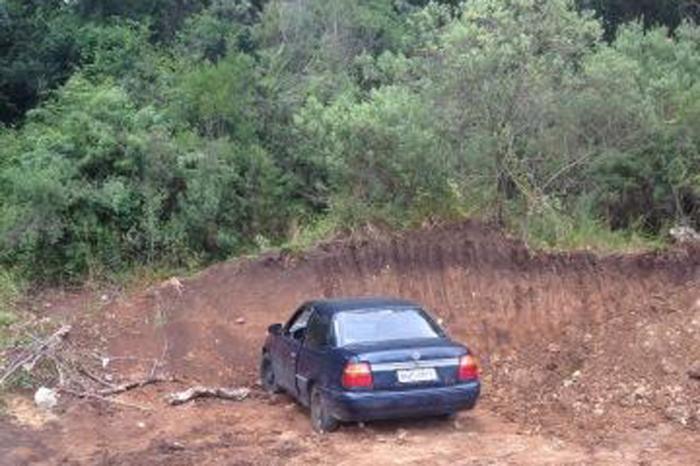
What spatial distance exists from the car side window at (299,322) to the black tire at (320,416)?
111 cm

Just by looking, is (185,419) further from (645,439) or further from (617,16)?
(617,16)

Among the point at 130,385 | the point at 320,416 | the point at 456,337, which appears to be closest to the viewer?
the point at 320,416

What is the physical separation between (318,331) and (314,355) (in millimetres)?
353

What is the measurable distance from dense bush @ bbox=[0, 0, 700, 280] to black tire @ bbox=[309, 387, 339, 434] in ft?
19.5

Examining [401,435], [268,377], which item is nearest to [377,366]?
[401,435]

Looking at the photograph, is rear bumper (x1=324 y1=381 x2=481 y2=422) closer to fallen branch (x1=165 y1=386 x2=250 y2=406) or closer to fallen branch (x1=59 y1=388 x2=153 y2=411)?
fallen branch (x1=165 y1=386 x2=250 y2=406)

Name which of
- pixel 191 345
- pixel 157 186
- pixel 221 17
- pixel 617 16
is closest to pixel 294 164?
pixel 157 186

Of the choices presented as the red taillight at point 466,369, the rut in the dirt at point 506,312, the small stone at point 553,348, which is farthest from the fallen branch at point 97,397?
the small stone at point 553,348

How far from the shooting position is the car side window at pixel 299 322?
41.3ft

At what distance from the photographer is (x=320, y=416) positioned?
11.4 metres

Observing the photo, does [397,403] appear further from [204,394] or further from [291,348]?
[204,394]

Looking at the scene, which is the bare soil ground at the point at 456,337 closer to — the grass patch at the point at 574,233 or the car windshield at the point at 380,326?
the grass patch at the point at 574,233

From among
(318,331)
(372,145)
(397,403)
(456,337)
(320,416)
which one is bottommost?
(456,337)

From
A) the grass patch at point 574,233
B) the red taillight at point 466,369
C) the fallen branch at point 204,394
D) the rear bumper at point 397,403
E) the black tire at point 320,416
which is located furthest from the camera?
the grass patch at point 574,233
